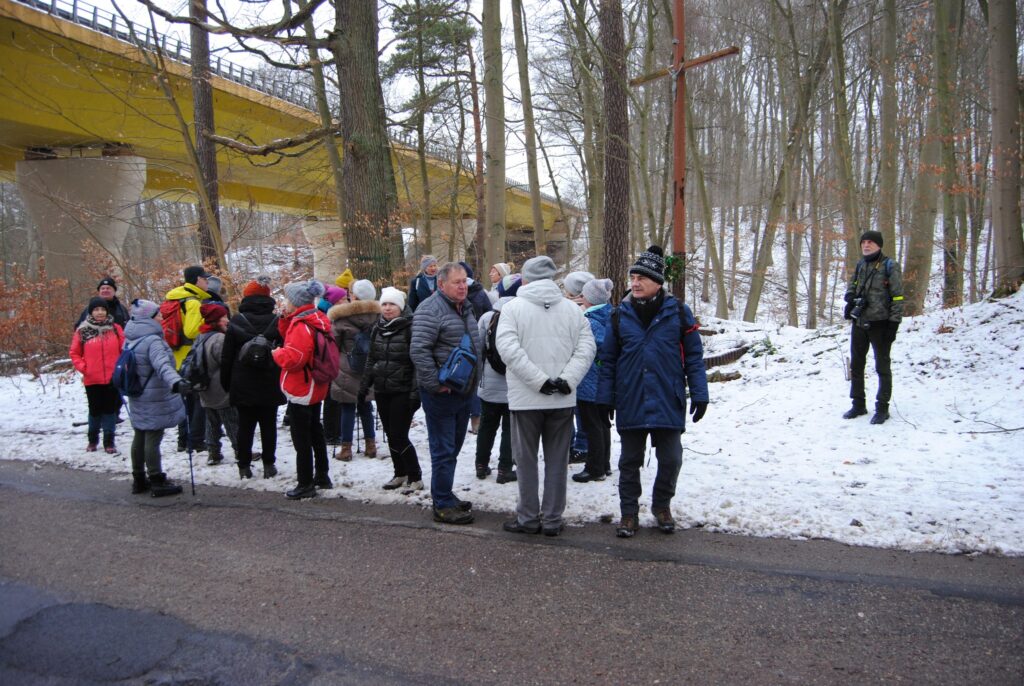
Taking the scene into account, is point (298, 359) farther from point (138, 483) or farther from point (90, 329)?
point (90, 329)

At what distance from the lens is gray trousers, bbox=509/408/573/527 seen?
495 cm

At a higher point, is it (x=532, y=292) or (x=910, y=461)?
(x=532, y=292)

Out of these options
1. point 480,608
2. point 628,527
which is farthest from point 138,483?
point 628,527

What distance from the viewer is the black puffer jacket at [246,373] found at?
6.43 m

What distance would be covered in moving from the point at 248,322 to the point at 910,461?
21.4 ft

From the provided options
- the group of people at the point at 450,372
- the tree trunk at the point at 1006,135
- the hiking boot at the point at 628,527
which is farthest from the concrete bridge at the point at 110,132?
the tree trunk at the point at 1006,135

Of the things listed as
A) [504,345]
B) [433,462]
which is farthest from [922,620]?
[433,462]

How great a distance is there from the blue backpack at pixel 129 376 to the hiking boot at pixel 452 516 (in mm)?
3120

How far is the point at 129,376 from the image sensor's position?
6.13m

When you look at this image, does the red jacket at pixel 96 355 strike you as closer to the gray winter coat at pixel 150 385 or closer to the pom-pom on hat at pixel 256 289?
the gray winter coat at pixel 150 385

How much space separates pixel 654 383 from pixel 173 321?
234 inches

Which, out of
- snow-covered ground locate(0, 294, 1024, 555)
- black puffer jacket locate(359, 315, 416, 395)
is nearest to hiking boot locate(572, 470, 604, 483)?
snow-covered ground locate(0, 294, 1024, 555)

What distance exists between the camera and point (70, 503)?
6.09 metres

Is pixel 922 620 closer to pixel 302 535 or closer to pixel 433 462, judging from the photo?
pixel 433 462
